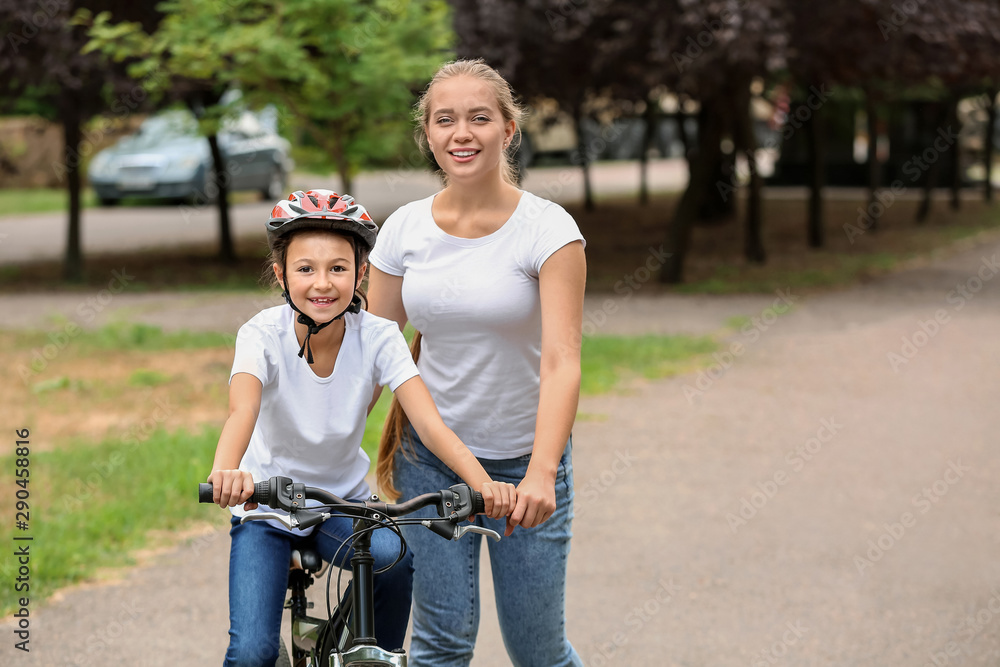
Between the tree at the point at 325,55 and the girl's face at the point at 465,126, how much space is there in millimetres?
7670

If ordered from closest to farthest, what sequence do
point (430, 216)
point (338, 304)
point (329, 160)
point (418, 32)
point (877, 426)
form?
point (338, 304) < point (430, 216) < point (877, 426) < point (418, 32) < point (329, 160)

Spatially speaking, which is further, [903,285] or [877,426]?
[903,285]

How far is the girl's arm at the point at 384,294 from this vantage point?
307 cm

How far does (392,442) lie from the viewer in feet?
10.5

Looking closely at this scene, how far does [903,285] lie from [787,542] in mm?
10818

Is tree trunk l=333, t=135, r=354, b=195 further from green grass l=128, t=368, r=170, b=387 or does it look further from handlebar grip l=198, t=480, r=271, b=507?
handlebar grip l=198, t=480, r=271, b=507

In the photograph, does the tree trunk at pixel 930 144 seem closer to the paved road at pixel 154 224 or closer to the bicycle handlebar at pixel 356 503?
the paved road at pixel 154 224

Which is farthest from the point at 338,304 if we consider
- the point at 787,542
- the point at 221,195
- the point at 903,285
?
the point at 221,195

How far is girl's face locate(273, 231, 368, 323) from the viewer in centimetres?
261

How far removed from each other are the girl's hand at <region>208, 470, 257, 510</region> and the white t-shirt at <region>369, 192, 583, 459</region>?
0.77m

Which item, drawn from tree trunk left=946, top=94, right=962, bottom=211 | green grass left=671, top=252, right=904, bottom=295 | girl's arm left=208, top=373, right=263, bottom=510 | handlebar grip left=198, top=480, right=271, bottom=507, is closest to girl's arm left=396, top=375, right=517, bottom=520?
girl's arm left=208, top=373, right=263, bottom=510

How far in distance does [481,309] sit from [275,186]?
26226 millimetres

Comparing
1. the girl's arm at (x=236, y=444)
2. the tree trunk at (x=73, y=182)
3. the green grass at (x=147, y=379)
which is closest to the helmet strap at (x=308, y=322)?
the girl's arm at (x=236, y=444)

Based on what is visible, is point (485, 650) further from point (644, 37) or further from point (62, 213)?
point (62, 213)
